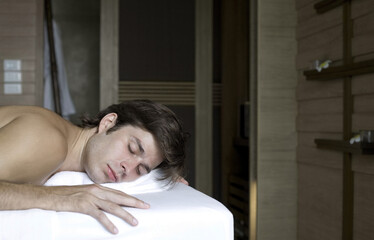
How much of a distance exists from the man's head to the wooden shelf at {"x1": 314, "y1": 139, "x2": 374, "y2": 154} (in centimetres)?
82

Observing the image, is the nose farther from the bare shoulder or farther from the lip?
the bare shoulder

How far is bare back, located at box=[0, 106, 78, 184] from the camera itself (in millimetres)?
1384

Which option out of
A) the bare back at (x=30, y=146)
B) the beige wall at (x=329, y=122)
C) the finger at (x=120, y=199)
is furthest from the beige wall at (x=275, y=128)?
the finger at (x=120, y=199)

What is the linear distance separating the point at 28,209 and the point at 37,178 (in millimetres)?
326

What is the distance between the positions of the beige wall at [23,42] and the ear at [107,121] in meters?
1.52

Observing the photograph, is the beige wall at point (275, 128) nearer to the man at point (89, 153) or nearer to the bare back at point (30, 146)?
the man at point (89, 153)

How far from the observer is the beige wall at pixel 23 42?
309cm

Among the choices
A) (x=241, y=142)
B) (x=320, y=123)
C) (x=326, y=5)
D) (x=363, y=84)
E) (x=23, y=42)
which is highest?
(x=326, y=5)

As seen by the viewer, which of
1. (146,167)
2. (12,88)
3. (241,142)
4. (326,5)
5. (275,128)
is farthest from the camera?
(241,142)

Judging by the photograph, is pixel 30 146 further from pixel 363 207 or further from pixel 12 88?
pixel 12 88

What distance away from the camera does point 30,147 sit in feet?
4.66

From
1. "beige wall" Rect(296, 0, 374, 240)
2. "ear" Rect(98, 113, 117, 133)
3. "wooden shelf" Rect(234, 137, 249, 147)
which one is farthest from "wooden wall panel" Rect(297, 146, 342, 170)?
"ear" Rect(98, 113, 117, 133)

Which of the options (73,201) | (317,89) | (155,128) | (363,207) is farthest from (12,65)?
(363,207)

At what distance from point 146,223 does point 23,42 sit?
2.28 m
